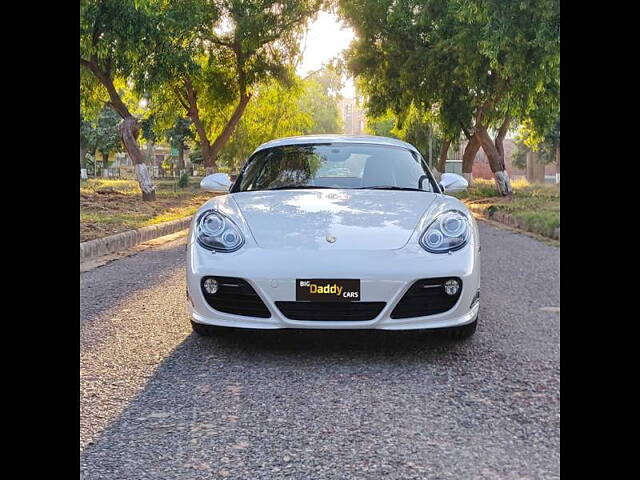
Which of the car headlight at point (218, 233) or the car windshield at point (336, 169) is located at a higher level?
the car windshield at point (336, 169)

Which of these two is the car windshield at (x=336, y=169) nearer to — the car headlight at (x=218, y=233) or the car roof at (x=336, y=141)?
the car roof at (x=336, y=141)

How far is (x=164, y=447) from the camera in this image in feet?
9.71

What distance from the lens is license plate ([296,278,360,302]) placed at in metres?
4.16

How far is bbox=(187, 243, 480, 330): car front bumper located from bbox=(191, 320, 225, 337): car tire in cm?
14

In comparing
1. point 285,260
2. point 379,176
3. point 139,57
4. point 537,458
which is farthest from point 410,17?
point 537,458

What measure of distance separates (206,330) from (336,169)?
5.67 feet

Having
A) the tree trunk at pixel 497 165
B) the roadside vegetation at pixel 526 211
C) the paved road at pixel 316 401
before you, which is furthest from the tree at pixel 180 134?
the paved road at pixel 316 401

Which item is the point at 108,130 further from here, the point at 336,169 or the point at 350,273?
the point at 350,273

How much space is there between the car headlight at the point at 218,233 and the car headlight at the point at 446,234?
3.71ft

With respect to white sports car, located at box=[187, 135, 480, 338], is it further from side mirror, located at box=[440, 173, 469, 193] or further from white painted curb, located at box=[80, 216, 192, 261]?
white painted curb, located at box=[80, 216, 192, 261]

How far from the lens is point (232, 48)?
26812mm

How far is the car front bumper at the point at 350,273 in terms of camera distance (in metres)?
4.17

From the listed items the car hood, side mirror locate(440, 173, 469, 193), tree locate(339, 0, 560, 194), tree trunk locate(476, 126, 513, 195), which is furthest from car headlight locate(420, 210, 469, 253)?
tree trunk locate(476, 126, 513, 195)

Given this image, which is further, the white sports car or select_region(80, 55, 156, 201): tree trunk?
select_region(80, 55, 156, 201): tree trunk
